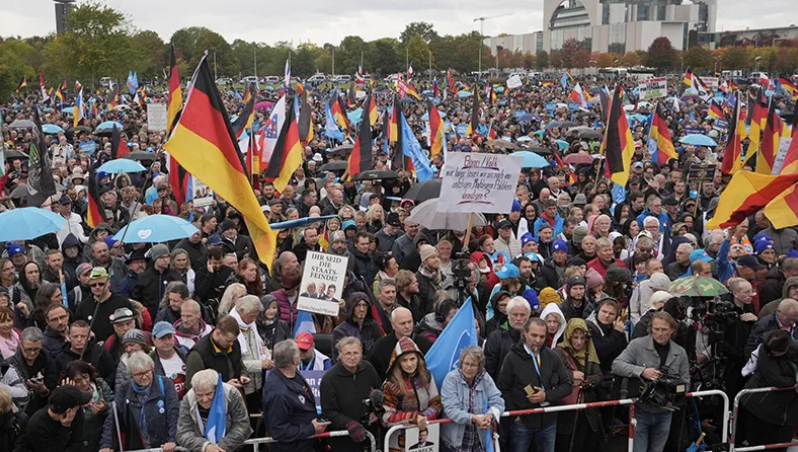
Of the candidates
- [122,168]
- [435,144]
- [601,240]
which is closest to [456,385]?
[601,240]

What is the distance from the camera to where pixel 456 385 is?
6.20m

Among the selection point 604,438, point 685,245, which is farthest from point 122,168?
point 604,438

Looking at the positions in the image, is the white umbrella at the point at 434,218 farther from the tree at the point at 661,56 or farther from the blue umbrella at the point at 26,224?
the tree at the point at 661,56

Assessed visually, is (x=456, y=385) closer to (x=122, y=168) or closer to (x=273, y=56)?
(x=122, y=168)

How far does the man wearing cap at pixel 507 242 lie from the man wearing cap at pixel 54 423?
6.02 meters

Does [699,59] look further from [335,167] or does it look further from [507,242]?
[507,242]

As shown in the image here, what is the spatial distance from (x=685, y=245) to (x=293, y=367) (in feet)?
17.2

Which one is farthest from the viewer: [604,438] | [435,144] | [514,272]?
[435,144]

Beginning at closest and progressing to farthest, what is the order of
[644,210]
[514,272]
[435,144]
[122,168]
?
[514,272]
[644,210]
[122,168]
[435,144]

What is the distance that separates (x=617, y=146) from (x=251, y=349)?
29.5ft

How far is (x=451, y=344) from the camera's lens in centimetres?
661

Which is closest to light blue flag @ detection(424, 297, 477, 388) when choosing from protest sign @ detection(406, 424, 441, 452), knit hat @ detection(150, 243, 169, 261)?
protest sign @ detection(406, 424, 441, 452)

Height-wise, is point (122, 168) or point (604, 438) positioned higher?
point (122, 168)

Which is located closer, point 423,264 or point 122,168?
point 423,264
